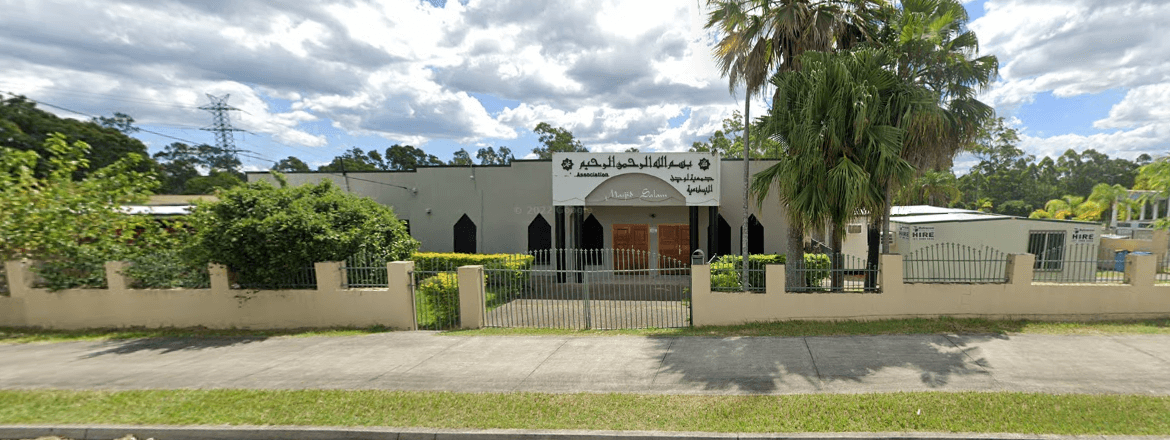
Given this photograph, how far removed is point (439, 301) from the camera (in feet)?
31.7

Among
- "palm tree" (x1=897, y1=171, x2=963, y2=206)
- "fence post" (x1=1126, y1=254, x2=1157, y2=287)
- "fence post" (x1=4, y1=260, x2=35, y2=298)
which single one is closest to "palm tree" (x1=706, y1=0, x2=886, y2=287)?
"fence post" (x1=1126, y1=254, x2=1157, y2=287)

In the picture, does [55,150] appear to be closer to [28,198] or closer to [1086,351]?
[28,198]

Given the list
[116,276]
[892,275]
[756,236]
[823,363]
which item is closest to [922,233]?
[756,236]

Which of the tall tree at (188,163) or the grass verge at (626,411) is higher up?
the tall tree at (188,163)

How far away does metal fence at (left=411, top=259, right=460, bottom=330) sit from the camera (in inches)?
367

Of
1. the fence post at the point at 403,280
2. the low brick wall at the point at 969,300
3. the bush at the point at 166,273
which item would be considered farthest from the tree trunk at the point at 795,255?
the bush at the point at 166,273

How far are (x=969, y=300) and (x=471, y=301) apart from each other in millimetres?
9060

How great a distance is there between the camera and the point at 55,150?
10664 millimetres

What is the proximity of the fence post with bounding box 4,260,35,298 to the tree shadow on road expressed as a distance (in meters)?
13.7

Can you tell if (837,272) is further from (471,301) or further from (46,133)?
(46,133)

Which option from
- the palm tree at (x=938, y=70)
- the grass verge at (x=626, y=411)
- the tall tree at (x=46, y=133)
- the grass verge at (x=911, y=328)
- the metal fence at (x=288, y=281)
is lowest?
the grass verge at (x=911, y=328)

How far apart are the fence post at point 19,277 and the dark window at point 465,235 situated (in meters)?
10.2

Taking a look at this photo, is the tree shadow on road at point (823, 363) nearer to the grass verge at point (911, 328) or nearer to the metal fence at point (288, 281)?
the grass verge at point (911, 328)

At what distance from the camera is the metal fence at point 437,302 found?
9.32 m
